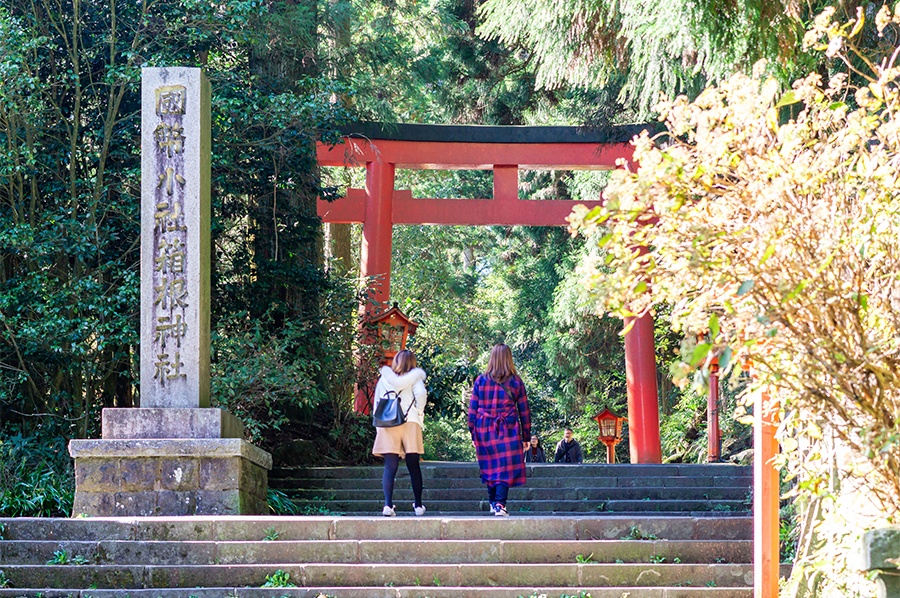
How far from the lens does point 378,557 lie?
18.8 feet

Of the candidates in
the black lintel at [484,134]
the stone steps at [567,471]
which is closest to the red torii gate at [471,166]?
the black lintel at [484,134]

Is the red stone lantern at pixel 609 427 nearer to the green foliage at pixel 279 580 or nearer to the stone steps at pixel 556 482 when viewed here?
the stone steps at pixel 556 482

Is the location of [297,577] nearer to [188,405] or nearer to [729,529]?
[188,405]

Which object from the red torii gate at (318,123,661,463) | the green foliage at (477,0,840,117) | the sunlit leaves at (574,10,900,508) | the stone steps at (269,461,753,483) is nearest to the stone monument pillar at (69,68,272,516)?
the stone steps at (269,461,753,483)

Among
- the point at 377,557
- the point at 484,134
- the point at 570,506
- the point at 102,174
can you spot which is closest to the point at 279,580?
the point at 377,557

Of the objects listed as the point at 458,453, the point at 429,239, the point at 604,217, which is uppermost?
the point at 429,239

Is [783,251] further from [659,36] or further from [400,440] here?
[400,440]

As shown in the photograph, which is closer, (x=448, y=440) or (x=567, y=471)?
(x=567, y=471)

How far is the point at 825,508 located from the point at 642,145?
2.20 meters

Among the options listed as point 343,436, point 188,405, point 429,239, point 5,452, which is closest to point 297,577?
point 188,405

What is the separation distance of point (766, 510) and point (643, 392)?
375 inches

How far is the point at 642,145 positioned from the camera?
3.54m

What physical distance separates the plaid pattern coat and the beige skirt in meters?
0.45

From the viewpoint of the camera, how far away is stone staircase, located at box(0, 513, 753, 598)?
5328 millimetres
